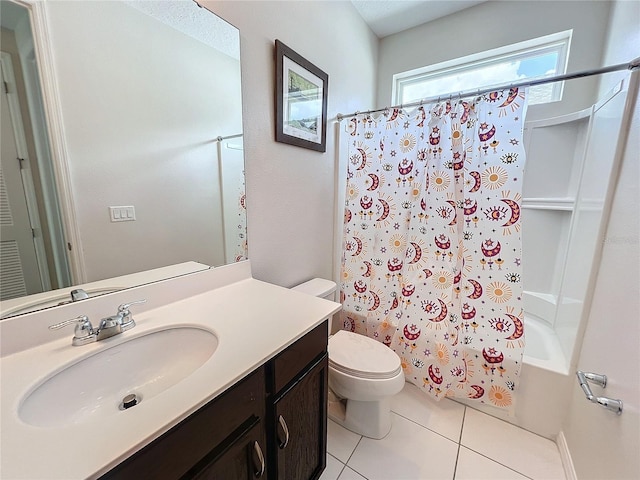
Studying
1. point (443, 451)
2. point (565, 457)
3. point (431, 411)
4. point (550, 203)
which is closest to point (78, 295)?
point (443, 451)

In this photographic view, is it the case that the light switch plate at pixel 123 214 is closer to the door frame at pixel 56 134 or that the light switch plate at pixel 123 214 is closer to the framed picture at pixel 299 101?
the door frame at pixel 56 134

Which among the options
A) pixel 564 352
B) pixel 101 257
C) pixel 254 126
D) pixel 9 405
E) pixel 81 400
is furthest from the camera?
pixel 564 352

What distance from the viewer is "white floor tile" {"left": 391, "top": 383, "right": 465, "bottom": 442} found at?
5.00 feet

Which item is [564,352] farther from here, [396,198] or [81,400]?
[81,400]

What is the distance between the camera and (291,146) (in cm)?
150

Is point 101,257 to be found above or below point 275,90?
below

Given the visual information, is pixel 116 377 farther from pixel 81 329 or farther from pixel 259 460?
pixel 259 460

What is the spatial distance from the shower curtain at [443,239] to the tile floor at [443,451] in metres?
0.15

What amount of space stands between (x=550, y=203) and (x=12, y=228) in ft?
9.18

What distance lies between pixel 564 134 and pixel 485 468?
7.04 feet

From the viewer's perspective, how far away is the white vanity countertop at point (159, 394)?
443 mm

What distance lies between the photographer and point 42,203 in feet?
2.45

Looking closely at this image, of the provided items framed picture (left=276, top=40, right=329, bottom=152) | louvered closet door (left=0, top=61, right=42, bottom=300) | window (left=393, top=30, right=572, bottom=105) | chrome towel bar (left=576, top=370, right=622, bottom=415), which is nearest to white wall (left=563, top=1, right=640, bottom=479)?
chrome towel bar (left=576, top=370, right=622, bottom=415)

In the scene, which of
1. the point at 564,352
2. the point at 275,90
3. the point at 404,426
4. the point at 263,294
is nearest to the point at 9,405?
the point at 263,294
